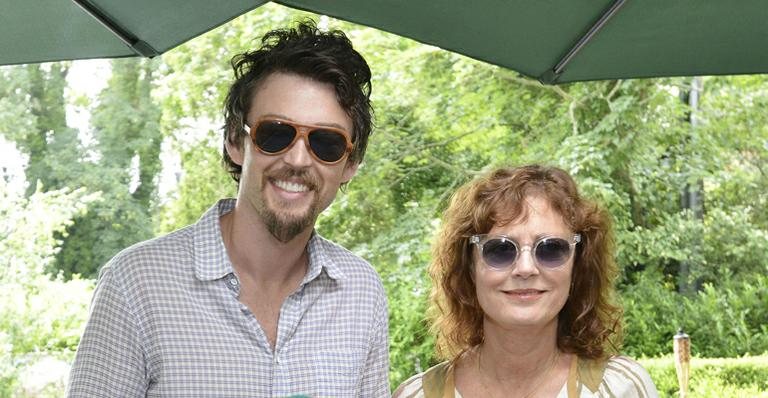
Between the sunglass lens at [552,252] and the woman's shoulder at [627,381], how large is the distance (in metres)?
0.28

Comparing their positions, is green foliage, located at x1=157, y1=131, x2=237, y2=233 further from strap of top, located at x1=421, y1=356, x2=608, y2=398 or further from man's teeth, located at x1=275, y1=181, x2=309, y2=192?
man's teeth, located at x1=275, y1=181, x2=309, y2=192

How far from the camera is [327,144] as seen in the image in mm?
2123

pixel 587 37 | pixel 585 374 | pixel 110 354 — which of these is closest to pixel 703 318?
pixel 587 37

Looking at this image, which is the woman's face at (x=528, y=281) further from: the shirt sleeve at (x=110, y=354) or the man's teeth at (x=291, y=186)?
the shirt sleeve at (x=110, y=354)

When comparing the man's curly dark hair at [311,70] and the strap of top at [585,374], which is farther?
the strap of top at [585,374]

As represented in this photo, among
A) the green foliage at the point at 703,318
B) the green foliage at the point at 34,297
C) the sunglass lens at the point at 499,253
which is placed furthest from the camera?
the green foliage at the point at 703,318

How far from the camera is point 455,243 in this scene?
257 centimetres

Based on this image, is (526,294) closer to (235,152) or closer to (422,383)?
(422,383)

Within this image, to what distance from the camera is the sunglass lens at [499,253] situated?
238cm

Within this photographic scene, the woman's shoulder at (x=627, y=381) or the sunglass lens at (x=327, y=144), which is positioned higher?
the sunglass lens at (x=327, y=144)

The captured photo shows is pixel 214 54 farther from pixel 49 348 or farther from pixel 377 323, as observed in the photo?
pixel 377 323

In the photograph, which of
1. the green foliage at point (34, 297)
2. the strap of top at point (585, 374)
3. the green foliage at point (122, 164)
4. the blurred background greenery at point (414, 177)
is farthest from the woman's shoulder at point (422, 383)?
the green foliage at point (122, 164)

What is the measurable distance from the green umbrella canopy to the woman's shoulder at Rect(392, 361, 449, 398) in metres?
0.85

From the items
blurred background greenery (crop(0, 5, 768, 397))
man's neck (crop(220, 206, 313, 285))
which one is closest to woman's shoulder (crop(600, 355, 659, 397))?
man's neck (crop(220, 206, 313, 285))
